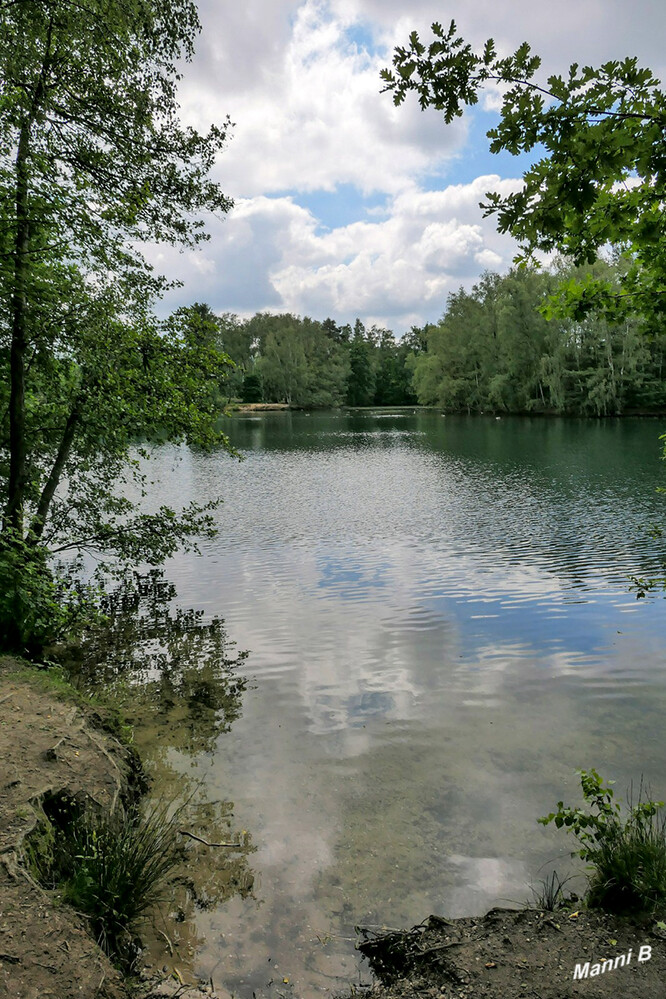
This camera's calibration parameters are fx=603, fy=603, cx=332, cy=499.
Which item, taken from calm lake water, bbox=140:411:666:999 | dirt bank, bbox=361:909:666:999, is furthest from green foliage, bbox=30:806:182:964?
dirt bank, bbox=361:909:666:999

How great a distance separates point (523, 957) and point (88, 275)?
1036cm

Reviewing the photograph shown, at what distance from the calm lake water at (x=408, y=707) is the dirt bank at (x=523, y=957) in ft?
1.36

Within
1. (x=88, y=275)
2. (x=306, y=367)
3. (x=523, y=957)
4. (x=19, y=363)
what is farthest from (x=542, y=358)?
(x=523, y=957)

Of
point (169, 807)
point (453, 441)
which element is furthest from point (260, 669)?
point (453, 441)

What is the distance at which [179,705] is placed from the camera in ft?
28.0

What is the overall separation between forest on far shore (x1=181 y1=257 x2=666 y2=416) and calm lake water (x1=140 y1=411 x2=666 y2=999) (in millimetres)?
24014

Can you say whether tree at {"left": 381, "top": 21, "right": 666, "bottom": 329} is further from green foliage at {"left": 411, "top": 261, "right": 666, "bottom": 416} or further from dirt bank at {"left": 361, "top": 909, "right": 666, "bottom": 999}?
green foliage at {"left": 411, "top": 261, "right": 666, "bottom": 416}

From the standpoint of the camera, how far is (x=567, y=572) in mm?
15305

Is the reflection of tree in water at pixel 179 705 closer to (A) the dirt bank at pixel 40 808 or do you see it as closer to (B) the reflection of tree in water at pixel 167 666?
(B) the reflection of tree in water at pixel 167 666

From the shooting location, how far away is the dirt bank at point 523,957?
11.4ft

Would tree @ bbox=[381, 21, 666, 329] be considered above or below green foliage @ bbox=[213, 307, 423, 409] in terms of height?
below

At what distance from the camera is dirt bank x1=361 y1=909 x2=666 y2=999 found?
3.47m

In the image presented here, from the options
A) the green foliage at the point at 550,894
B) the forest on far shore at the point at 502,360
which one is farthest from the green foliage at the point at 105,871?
the forest on far shore at the point at 502,360

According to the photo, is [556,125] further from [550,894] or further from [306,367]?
[306,367]
